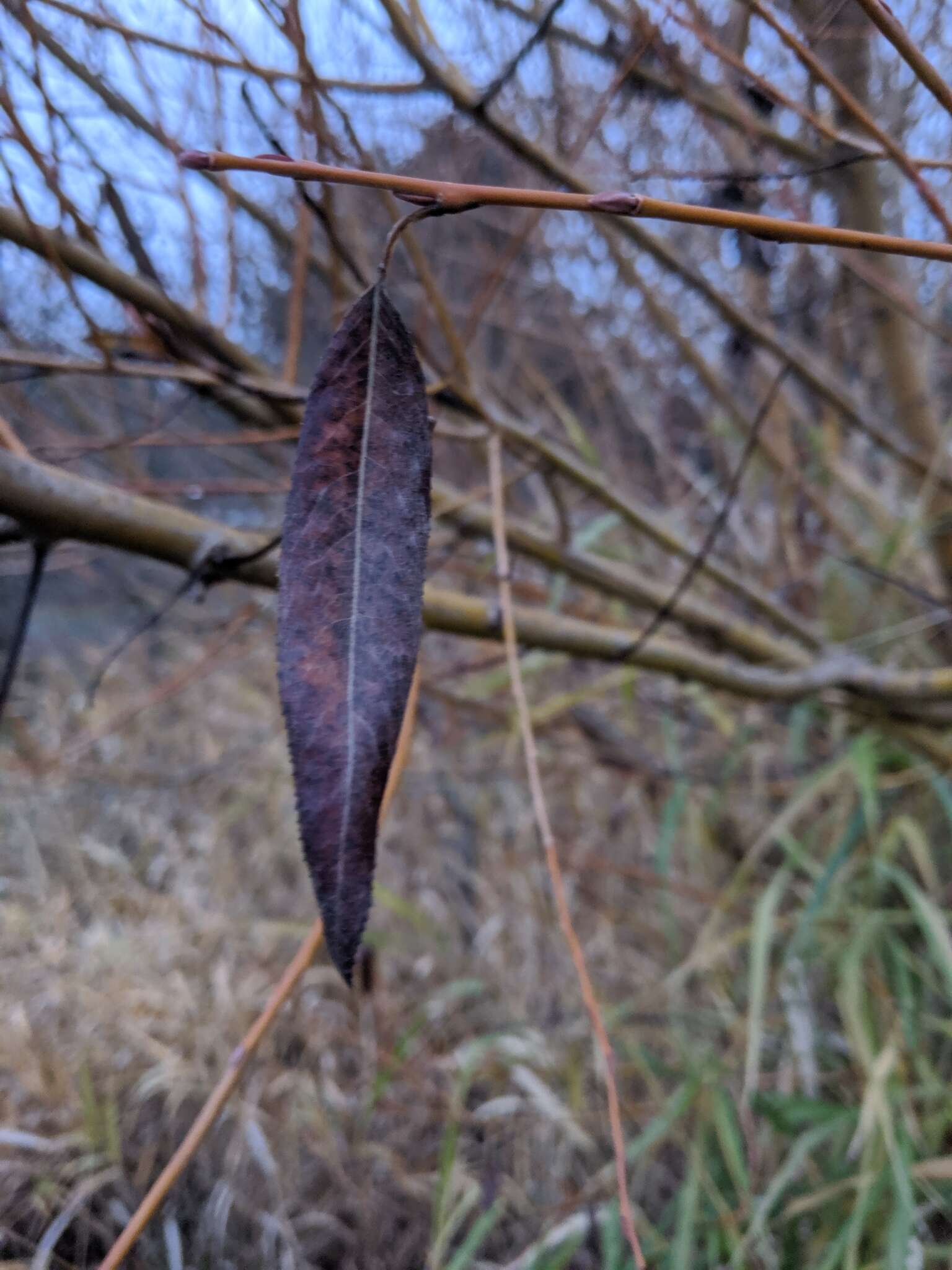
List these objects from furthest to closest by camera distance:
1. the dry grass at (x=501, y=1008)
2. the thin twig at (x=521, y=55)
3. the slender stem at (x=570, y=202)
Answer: the dry grass at (x=501, y=1008), the thin twig at (x=521, y=55), the slender stem at (x=570, y=202)

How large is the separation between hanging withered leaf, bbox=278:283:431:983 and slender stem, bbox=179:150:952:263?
0.05 metres

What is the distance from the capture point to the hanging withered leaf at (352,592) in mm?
217

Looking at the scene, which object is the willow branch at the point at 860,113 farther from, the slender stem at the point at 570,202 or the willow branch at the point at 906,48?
the slender stem at the point at 570,202

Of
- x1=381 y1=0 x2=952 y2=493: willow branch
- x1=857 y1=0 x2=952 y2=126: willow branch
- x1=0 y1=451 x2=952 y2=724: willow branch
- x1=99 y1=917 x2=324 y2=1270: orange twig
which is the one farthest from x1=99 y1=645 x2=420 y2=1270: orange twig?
x1=381 y1=0 x2=952 y2=493: willow branch

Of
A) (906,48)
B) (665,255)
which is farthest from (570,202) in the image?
(665,255)

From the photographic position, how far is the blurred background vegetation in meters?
0.60

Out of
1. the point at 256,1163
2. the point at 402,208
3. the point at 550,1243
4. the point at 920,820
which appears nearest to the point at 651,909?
the point at 920,820

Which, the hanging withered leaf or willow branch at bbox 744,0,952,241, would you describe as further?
willow branch at bbox 744,0,952,241

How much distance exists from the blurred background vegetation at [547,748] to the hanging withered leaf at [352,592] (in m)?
0.18

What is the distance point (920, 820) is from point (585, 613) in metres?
0.48

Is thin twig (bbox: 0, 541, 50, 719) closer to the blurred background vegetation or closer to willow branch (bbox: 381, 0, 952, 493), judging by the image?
the blurred background vegetation

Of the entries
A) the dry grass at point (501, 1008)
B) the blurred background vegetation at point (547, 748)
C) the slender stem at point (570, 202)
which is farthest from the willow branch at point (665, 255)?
the dry grass at point (501, 1008)

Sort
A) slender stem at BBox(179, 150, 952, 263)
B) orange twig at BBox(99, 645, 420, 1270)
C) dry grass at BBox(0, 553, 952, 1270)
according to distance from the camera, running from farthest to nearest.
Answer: dry grass at BBox(0, 553, 952, 1270)
orange twig at BBox(99, 645, 420, 1270)
slender stem at BBox(179, 150, 952, 263)

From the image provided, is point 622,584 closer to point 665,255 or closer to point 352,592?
point 665,255
